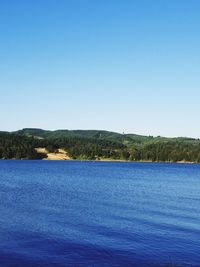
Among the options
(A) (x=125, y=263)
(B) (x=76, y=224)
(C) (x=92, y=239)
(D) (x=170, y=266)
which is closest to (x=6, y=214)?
(B) (x=76, y=224)

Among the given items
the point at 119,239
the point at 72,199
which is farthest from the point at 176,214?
the point at 72,199

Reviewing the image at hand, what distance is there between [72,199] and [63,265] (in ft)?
167

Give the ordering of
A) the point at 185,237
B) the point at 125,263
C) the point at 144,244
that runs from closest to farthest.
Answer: the point at 125,263 → the point at 144,244 → the point at 185,237

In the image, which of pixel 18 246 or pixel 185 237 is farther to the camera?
pixel 185 237

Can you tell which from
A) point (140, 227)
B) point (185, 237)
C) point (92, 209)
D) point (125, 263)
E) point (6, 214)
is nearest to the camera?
point (125, 263)

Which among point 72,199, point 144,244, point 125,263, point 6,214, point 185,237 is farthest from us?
point 72,199

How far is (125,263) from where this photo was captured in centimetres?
4075

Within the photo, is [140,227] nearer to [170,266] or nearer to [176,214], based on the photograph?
[176,214]

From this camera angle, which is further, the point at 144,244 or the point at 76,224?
the point at 76,224

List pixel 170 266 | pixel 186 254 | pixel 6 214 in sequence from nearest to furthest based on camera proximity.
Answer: pixel 170 266 < pixel 186 254 < pixel 6 214

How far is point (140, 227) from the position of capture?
188ft

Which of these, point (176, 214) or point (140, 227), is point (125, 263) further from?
point (176, 214)

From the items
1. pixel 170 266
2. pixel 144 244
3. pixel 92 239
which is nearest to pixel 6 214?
pixel 92 239

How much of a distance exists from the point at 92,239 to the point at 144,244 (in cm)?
599
